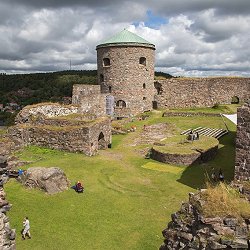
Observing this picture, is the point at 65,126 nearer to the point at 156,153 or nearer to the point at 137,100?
the point at 156,153

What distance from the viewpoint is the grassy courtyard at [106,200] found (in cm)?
1027

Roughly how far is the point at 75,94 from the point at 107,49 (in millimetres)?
8362

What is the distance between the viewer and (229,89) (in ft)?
115

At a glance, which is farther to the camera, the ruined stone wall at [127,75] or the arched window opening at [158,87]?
the arched window opening at [158,87]

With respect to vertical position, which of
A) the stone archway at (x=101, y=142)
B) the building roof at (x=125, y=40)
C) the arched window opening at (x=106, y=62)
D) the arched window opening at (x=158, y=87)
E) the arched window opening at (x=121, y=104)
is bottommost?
the stone archway at (x=101, y=142)

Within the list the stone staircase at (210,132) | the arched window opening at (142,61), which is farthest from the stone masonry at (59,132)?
the arched window opening at (142,61)

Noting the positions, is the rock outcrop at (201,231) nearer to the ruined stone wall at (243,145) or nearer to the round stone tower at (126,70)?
the ruined stone wall at (243,145)

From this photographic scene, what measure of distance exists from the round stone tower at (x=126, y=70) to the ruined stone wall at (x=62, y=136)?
13217mm

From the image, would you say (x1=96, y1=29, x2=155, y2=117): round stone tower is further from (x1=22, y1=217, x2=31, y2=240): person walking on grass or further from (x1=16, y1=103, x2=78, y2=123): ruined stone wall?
(x1=22, y1=217, x2=31, y2=240): person walking on grass

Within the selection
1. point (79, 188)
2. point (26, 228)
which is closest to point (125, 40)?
point (79, 188)

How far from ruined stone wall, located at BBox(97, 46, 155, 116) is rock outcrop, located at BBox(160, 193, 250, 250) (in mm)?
25817

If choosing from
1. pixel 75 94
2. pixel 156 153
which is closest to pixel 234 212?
pixel 156 153

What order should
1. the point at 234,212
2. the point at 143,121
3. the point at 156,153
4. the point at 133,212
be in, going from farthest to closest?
the point at 143,121, the point at 156,153, the point at 133,212, the point at 234,212

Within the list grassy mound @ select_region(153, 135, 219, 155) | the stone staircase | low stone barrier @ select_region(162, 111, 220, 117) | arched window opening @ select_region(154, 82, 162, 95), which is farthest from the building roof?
grassy mound @ select_region(153, 135, 219, 155)
